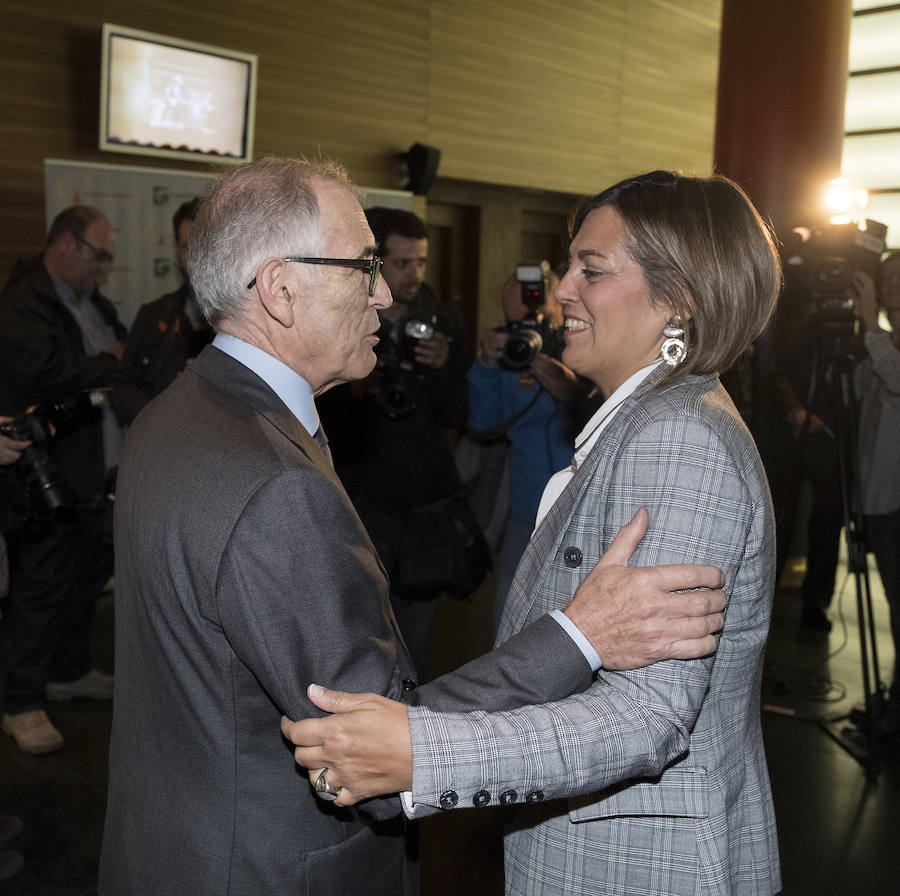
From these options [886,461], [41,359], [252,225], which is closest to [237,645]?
[252,225]

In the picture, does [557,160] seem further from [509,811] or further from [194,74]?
[509,811]

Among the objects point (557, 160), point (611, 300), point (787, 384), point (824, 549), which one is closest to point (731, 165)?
point (787, 384)

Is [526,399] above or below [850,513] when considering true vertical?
above

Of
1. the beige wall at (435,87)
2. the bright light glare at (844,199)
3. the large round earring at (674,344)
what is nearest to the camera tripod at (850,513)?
the bright light glare at (844,199)

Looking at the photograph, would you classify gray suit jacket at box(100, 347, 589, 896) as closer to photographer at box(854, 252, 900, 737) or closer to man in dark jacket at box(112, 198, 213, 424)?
man in dark jacket at box(112, 198, 213, 424)

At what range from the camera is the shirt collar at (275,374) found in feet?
4.07

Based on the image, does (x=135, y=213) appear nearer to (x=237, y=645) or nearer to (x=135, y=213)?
(x=135, y=213)

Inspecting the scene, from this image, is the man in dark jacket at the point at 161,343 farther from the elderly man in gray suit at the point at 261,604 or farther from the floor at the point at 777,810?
the elderly man in gray suit at the point at 261,604

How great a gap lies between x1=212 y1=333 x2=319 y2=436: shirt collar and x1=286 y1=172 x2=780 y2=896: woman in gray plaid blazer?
384 millimetres

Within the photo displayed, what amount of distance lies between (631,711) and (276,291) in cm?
71

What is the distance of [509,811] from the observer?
1.36 m

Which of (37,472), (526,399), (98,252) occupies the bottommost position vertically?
(37,472)

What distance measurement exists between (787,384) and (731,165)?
1.28 meters

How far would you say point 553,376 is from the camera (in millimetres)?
3100
